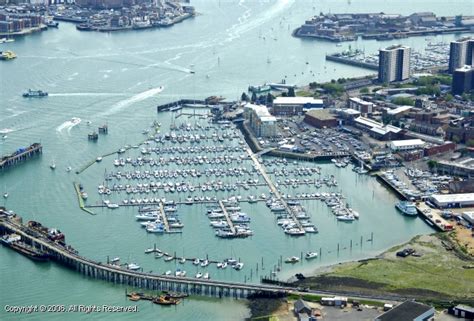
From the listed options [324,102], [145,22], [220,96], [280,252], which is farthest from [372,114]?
[145,22]

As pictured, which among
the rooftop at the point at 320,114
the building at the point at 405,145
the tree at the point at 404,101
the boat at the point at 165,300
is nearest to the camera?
the boat at the point at 165,300

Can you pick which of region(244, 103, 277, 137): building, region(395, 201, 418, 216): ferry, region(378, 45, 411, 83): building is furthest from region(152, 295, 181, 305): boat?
region(378, 45, 411, 83): building

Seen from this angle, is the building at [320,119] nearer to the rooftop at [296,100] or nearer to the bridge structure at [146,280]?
the rooftop at [296,100]

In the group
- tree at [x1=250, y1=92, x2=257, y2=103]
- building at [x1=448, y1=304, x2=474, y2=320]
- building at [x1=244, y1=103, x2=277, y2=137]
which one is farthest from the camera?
tree at [x1=250, y1=92, x2=257, y2=103]

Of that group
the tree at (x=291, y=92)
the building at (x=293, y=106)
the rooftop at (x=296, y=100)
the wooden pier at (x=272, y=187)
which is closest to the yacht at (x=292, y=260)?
the wooden pier at (x=272, y=187)

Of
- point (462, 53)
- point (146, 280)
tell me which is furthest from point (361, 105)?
point (146, 280)

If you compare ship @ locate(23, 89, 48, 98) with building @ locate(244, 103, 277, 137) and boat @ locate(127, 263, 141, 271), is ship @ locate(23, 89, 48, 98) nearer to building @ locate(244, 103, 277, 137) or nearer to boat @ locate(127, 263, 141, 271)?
building @ locate(244, 103, 277, 137)
